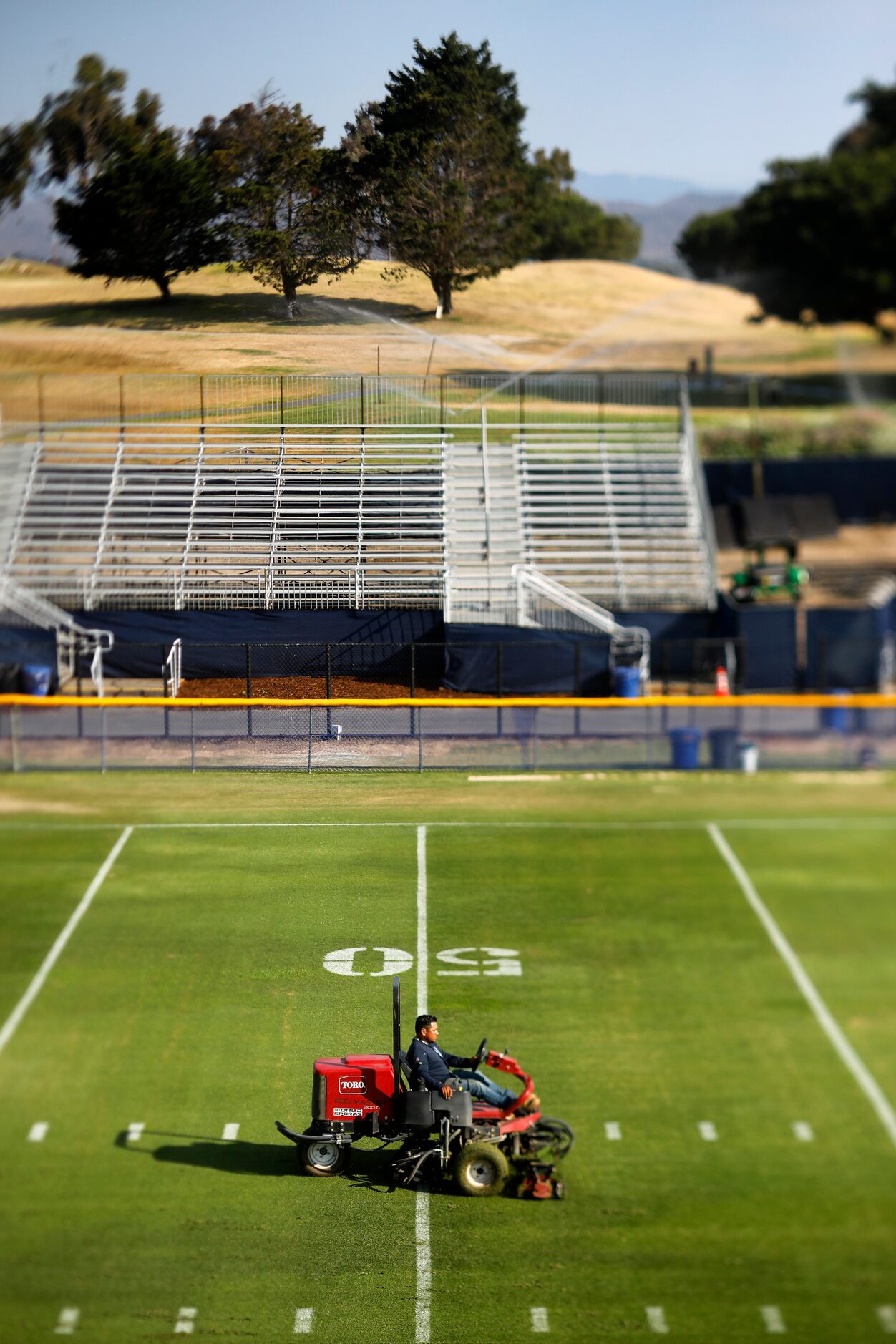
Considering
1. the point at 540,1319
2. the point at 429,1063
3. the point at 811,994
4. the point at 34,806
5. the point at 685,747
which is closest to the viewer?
the point at 429,1063

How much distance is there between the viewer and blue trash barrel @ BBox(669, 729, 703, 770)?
7750mm

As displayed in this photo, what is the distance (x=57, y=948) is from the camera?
23.8 feet

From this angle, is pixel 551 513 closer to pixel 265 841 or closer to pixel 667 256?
pixel 667 256

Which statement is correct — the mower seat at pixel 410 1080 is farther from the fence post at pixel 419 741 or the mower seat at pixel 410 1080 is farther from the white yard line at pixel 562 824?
the fence post at pixel 419 741

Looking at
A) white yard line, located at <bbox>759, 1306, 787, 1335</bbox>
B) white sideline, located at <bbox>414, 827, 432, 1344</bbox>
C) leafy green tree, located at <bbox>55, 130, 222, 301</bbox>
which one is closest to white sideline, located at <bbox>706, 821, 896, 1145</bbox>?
white yard line, located at <bbox>759, 1306, 787, 1335</bbox>

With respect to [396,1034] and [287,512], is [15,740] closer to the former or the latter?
[287,512]

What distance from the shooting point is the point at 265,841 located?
3984 millimetres

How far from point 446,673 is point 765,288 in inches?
64.4

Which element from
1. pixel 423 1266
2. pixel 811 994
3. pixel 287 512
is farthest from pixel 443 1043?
pixel 811 994

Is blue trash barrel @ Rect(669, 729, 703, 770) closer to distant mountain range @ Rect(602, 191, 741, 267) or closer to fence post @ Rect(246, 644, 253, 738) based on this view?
distant mountain range @ Rect(602, 191, 741, 267)

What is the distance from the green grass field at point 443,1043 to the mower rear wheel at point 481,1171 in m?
0.28

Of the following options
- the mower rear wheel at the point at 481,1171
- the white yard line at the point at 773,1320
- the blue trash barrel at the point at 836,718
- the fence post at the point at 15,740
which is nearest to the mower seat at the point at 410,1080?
the mower rear wheel at the point at 481,1171

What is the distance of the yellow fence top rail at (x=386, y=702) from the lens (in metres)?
4.08

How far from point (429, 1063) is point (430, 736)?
111cm
